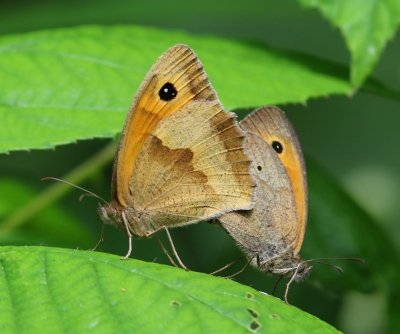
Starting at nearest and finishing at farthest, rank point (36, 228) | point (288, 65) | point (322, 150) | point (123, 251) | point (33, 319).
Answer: point (33, 319) < point (288, 65) < point (36, 228) < point (123, 251) < point (322, 150)

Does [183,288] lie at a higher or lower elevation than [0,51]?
lower

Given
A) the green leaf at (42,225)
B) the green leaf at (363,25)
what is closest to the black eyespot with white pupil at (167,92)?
the green leaf at (363,25)

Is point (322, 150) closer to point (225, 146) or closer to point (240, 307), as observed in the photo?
point (225, 146)

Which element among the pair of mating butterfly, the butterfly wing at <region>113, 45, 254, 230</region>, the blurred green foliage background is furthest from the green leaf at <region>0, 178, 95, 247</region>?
the butterfly wing at <region>113, 45, 254, 230</region>

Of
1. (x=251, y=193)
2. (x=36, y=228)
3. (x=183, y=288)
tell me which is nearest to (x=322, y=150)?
(x=36, y=228)

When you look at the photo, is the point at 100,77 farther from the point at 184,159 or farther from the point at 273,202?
the point at 273,202

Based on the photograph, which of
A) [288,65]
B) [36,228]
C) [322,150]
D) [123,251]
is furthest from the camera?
[322,150]

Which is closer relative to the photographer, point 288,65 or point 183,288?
point 183,288
